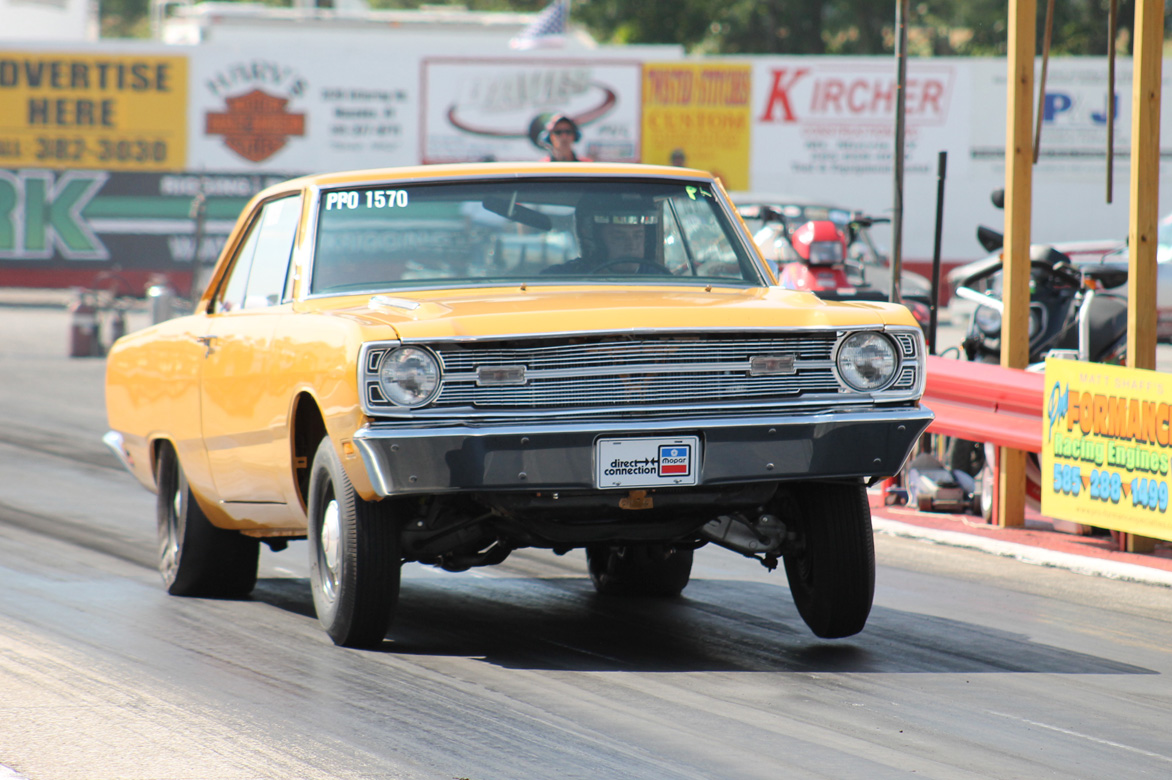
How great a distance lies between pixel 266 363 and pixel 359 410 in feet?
3.34

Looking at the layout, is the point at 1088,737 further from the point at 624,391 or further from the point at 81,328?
the point at 81,328

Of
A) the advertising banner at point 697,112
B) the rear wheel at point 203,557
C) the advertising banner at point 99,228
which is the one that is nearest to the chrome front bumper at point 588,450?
the rear wheel at point 203,557

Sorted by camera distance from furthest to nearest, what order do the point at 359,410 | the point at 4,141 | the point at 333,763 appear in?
the point at 4,141 < the point at 359,410 < the point at 333,763

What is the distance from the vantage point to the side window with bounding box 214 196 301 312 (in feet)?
23.8

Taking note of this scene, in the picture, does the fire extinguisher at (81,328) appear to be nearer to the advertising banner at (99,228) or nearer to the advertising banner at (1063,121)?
the advertising banner at (99,228)

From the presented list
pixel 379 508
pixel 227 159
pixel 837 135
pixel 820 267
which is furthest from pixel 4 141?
pixel 379 508

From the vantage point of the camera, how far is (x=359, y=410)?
5.88 m

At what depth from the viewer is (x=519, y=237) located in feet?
23.2

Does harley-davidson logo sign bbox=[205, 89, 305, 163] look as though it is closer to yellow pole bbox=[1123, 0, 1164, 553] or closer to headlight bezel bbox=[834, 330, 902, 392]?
yellow pole bbox=[1123, 0, 1164, 553]

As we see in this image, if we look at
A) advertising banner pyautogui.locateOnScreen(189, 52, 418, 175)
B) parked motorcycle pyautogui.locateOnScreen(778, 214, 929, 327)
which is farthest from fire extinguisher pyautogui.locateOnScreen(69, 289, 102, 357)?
parked motorcycle pyautogui.locateOnScreen(778, 214, 929, 327)

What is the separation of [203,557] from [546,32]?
2641 centimetres

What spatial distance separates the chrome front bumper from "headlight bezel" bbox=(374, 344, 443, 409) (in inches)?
3.2

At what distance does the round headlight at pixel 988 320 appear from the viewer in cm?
1090

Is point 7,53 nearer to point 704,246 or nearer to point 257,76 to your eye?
point 257,76
